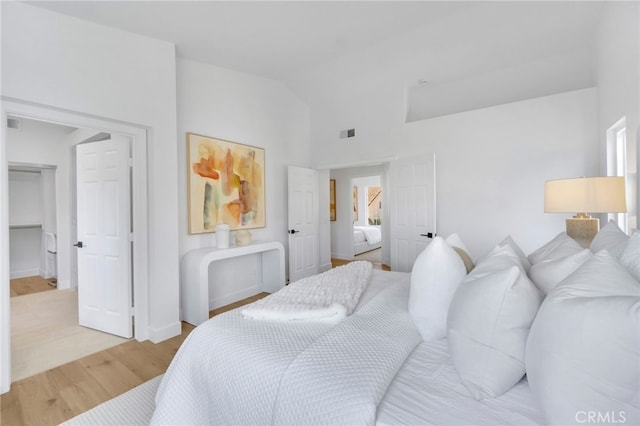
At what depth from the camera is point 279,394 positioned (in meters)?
0.98

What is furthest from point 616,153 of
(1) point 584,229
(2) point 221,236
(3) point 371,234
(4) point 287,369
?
(3) point 371,234

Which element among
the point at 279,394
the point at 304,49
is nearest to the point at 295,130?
the point at 304,49

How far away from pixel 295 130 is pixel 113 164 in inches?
110

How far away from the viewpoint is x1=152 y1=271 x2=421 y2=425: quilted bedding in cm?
91

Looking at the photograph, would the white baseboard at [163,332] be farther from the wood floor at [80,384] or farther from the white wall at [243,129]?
the white wall at [243,129]

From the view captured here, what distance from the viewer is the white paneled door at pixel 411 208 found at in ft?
12.6

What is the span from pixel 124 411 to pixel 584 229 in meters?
3.55

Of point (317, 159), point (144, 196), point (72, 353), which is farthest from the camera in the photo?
point (317, 159)

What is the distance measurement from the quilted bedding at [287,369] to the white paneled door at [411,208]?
2.63m

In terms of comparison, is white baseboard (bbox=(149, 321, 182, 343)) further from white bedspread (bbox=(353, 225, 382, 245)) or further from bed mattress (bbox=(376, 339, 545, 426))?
white bedspread (bbox=(353, 225, 382, 245))

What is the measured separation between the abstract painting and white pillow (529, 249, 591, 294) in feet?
10.5

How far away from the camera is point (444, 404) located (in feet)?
2.92

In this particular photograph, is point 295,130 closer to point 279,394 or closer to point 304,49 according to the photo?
point 304,49

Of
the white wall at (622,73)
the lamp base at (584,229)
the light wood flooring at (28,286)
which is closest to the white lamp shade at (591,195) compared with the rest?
the white wall at (622,73)
